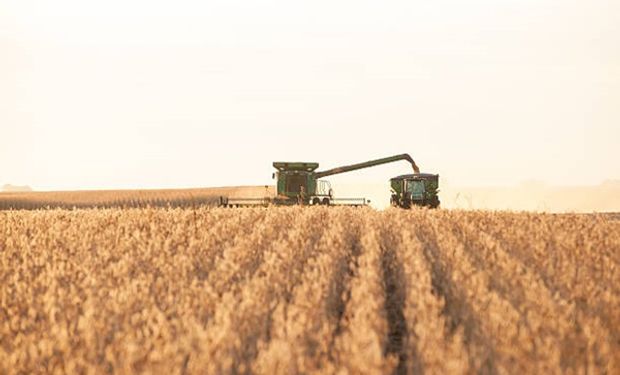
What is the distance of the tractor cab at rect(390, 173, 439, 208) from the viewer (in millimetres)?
28562

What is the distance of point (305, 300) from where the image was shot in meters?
7.18

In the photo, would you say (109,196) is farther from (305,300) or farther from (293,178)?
(305,300)

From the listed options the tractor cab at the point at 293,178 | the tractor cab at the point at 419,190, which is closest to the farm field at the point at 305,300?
the tractor cab at the point at 419,190

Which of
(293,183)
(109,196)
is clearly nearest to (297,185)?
(293,183)

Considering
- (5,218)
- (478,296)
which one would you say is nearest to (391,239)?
(478,296)

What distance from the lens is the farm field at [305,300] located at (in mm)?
5805

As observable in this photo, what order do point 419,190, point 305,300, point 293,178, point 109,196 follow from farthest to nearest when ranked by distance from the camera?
point 109,196, point 293,178, point 419,190, point 305,300

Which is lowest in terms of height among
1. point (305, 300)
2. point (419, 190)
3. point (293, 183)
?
point (305, 300)

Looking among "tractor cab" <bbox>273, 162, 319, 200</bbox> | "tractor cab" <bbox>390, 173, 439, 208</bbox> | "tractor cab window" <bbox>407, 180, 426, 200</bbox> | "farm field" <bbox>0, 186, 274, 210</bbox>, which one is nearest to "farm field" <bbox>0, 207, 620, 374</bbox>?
"tractor cab" <bbox>390, 173, 439, 208</bbox>

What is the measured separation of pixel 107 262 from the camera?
33.2ft

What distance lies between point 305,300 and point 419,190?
21.9 m

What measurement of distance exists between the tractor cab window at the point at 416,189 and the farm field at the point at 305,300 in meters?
15.3

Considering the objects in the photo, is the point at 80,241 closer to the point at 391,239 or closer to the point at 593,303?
the point at 391,239

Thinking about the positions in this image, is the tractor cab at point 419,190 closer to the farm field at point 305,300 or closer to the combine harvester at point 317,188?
the combine harvester at point 317,188
